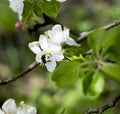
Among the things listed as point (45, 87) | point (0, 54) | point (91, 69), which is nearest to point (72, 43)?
point (91, 69)

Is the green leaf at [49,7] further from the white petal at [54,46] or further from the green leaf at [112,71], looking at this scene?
the green leaf at [112,71]

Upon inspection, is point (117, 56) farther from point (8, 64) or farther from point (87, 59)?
point (8, 64)

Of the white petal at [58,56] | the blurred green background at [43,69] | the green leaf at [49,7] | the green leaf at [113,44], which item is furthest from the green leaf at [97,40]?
the blurred green background at [43,69]

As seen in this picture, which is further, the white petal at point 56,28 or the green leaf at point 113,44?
the white petal at point 56,28

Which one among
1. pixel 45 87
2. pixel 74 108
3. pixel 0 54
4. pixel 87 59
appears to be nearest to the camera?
pixel 87 59

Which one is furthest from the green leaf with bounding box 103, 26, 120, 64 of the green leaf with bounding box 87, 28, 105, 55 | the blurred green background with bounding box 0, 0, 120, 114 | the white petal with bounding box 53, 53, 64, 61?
the blurred green background with bounding box 0, 0, 120, 114

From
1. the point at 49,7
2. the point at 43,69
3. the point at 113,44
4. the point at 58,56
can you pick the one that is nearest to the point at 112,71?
the point at 113,44

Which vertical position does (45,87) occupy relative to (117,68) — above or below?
below
